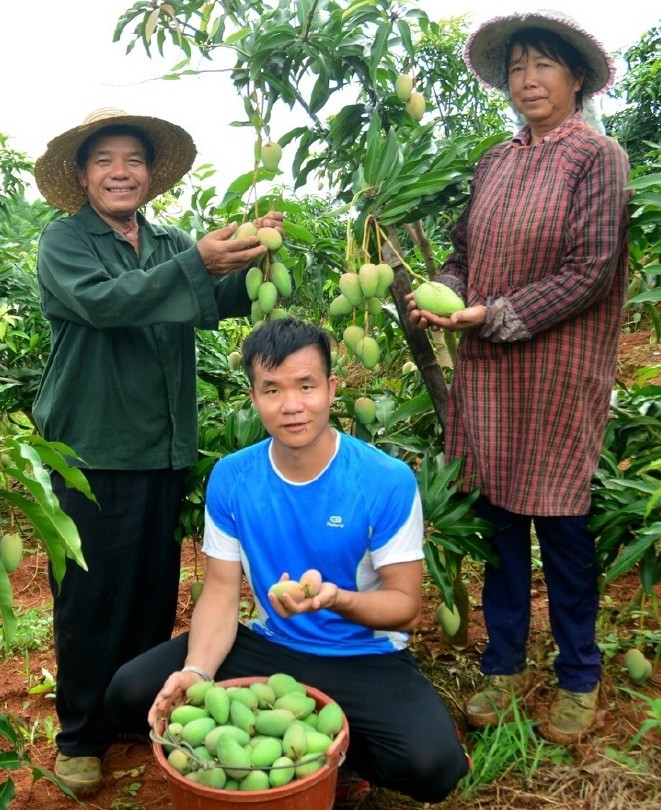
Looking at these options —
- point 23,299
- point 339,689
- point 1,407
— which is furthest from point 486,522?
point 23,299

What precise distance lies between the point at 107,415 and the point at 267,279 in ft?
1.54

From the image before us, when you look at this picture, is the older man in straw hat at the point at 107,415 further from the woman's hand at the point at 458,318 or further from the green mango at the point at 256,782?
the green mango at the point at 256,782

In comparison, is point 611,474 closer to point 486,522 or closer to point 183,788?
point 486,522

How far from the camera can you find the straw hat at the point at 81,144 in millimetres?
1843

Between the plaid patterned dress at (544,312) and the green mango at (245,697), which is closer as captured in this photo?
the green mango at (245,697)

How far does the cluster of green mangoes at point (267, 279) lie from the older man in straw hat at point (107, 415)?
0.31ft

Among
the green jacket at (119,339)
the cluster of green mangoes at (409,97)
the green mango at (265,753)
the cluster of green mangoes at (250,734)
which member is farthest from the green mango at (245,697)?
the cluster of green mangoes at (409,97)

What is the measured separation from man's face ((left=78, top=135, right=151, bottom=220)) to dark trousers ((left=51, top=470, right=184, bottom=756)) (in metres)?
0.59

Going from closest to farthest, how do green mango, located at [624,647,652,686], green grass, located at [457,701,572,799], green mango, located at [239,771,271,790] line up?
1. green mango, located at [239,771,271,790]
2. green grass, located at [457,701,572,799]
3. green mango, located at [624,647,652,686]

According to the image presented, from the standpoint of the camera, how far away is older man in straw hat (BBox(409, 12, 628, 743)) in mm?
1637

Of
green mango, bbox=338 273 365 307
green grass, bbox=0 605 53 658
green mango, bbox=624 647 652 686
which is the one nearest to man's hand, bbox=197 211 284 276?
green mango, bbox=338 273 365 307

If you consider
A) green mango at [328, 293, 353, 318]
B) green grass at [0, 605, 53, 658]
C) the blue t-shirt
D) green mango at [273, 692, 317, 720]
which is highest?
green mango at [328, 293, 353, 318]

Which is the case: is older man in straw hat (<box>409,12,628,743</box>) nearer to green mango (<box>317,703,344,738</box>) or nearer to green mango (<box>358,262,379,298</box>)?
green mango (<box>358,262,379,298</box>)

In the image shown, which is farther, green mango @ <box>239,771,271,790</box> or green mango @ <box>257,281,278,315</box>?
green mango @ <box>257,281,278,315</box>
